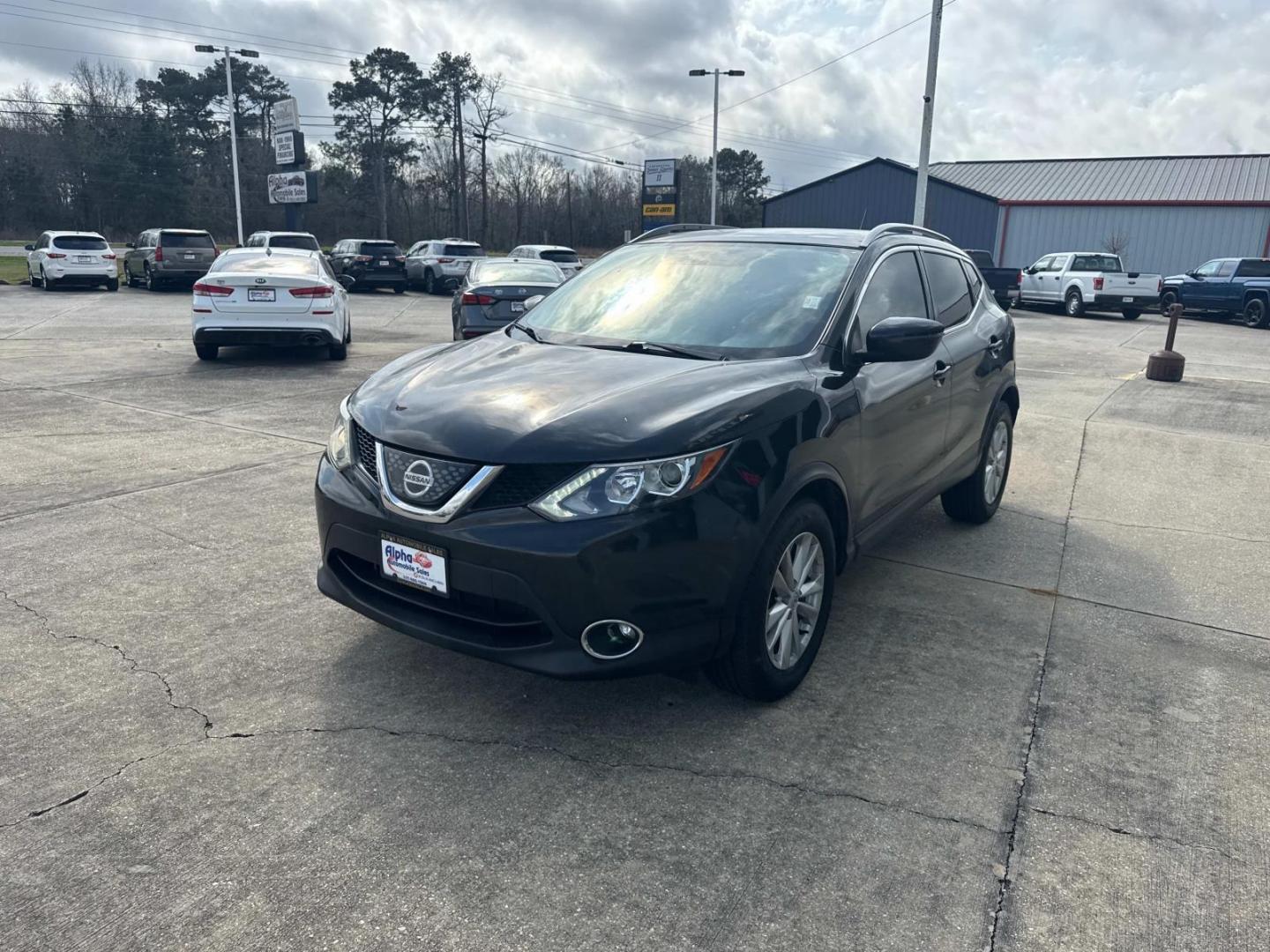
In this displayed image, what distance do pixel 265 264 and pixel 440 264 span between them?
17.5 meters

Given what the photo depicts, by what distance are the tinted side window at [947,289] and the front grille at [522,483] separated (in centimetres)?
281

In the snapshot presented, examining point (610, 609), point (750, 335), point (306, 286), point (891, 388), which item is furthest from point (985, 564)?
point (306, 286)

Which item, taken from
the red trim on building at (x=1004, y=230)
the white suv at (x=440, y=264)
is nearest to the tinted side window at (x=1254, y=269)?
the red trim on building at (x=1004, y=230)

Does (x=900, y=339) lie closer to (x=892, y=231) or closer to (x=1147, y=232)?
(x=892, y=231)

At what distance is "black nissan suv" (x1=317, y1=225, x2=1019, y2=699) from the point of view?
3016 millimetres

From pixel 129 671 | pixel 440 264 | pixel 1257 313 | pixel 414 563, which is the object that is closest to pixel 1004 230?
pixel 1257 313

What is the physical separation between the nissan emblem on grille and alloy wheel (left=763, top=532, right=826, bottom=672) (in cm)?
113

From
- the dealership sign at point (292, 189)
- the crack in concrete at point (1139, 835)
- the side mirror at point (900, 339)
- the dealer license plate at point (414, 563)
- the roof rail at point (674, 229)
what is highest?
the dealership sign at point (292, 189)

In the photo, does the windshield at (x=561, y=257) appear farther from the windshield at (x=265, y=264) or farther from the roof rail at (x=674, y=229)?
the roof rail at (x=674, y=229)

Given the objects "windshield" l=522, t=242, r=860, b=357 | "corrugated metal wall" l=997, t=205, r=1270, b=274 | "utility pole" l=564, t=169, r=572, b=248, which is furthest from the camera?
"utility pole" l=564, t=169, r=572, b=248

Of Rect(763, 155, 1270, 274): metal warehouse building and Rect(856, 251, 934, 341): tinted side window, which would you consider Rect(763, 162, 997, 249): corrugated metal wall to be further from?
Rect(856, 251, 934, 341): tinted side window

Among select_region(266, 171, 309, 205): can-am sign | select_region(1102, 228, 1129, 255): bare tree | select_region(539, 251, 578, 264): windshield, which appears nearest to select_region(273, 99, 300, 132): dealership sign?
select_region(266, 171, 309, 205): can-am sign

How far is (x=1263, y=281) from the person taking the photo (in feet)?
79.7

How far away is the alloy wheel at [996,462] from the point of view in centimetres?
593
